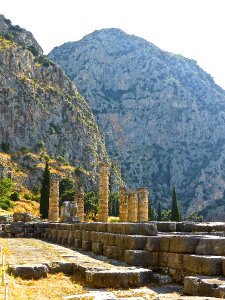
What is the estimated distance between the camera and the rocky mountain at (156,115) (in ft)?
450

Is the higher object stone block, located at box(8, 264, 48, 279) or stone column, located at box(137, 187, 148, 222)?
stone column, located at box(137, 187, 148, 222)

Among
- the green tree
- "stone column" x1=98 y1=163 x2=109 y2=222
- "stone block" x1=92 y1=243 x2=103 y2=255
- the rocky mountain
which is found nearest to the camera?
"stone block" x1=92 y1=243 x2=103 y2=255

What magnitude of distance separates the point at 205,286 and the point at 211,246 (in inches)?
71.4

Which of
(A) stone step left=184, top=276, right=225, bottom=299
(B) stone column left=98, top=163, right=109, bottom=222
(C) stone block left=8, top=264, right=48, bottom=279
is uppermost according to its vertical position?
(B) stone column left=98, top=163, right=109, bottom=222

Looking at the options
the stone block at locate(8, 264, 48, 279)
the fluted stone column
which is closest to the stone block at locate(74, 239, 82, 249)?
the stone block at locate(8, 264, 48, 279)

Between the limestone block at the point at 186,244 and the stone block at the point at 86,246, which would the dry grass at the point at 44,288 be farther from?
the stone block at the point at 86,246

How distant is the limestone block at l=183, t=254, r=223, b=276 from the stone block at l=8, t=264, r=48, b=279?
11.2ft

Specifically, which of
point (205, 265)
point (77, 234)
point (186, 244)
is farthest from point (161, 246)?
point (77, 234)

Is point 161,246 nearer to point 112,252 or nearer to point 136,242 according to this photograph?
point 136,242

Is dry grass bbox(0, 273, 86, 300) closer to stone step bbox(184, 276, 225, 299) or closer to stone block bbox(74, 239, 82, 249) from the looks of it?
stone step bbox(184, 276, 225, 299)

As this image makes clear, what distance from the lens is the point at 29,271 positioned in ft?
32.8

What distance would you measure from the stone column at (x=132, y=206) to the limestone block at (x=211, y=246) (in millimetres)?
28892

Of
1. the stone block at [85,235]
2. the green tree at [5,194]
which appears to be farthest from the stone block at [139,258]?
the green tree at [5,194]

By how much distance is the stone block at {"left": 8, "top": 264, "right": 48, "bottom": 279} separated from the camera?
9.92 m
